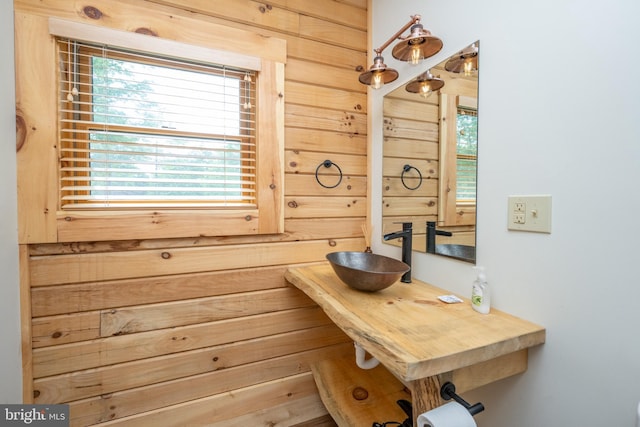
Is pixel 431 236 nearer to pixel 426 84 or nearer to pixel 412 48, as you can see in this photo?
pixel 426 84

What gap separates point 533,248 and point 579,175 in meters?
0.26

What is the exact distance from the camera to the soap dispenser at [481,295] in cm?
103

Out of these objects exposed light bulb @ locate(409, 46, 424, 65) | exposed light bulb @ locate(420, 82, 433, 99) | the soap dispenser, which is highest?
exposed light bulb @ locate(409, 46, 424, 65)

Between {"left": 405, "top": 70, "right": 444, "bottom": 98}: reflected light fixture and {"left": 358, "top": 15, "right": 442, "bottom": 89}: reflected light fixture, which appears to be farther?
{"left": 405, "top": 70, "right": 444, "bottom": 98}: reflected light fixture

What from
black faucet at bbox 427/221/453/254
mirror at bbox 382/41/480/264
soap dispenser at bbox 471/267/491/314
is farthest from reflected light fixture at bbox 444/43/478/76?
soap dispenser at bbox 471/267/491/314

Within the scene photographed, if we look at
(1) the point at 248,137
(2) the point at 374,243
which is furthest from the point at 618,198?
(1) the point at 248,137

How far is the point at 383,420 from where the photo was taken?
4.24 ft

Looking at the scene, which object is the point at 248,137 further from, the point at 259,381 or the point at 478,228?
the point at 259,381

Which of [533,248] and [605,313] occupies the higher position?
[533,248]

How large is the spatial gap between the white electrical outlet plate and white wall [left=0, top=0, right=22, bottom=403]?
1.82m

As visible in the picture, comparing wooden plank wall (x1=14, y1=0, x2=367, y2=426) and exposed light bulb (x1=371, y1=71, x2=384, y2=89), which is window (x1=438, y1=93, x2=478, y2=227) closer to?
exposed light bulb (x1=371, y1=71, x2=384, y2=89)

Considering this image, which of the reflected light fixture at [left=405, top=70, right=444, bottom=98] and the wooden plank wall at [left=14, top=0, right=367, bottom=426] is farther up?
the reflected light fixture at [left=405, top=70, right=444, bottom=98]

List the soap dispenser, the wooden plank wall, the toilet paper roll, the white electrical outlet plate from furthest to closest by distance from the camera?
the wooden plank wall
the soap dispenser
the white electrical outlet plate
the toilet paper roll

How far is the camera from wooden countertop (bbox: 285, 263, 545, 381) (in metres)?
0.75
